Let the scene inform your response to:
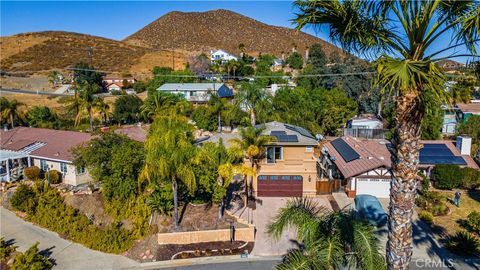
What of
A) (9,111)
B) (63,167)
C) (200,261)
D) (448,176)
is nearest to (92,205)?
(63,167)

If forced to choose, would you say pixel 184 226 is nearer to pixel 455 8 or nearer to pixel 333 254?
pixel 333 254

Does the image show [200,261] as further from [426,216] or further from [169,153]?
[426,216]

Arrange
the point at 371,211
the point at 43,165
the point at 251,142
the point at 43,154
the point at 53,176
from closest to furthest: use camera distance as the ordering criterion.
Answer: the point at 371,211 → the point at 251,142 → the point at 53,176 → the point at 43,154 → the point at 43,165

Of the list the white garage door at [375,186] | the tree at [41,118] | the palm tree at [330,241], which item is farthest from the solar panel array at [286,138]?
the tree at [41,118]

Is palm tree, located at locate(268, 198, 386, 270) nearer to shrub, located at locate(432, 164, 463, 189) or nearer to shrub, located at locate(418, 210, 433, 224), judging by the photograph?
shrub, located at locate(418, 210, 433, 224)

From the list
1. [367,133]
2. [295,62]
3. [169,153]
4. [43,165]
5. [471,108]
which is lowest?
[43,165]

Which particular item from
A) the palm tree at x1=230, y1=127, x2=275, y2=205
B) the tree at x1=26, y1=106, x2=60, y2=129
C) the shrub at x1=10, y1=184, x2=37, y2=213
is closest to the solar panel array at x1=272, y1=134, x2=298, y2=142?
the palm tree at x1=230, y1=127, x2=275, y2=205
